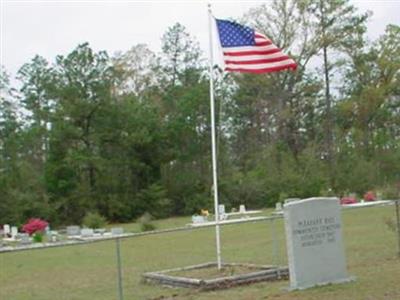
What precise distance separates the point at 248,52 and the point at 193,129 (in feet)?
147

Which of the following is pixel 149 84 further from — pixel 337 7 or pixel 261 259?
pixel 261 259

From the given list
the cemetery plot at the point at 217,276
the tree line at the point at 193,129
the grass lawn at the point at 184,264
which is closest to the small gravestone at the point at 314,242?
the grass lawn at the point at 184,264

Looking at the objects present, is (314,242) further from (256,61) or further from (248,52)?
(248,52)

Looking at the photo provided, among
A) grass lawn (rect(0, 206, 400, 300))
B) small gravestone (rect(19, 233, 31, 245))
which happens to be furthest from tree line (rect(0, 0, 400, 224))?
grass lawn (rect(0, 206, 400, 300))

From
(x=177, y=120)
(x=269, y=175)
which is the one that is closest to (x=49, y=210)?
(x=177, y=120)

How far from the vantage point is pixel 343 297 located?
1084 centimetres

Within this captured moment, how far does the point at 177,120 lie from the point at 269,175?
28.1 feet

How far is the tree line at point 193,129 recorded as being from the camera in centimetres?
5203

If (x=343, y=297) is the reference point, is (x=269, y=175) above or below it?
above

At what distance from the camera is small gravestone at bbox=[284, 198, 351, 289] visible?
38.8 feet

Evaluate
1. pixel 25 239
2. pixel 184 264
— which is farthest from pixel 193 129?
pixel 184 264

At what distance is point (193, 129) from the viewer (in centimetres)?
5900

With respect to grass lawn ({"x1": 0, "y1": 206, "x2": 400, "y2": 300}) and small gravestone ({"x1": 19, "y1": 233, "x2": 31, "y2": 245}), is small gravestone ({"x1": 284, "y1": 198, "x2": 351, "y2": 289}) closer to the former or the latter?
grass lawn ({"x1": 0, "y1": 206, "x2": 400, "y2": 300})

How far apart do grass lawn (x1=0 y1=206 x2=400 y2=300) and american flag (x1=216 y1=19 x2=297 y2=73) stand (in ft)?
12.3
